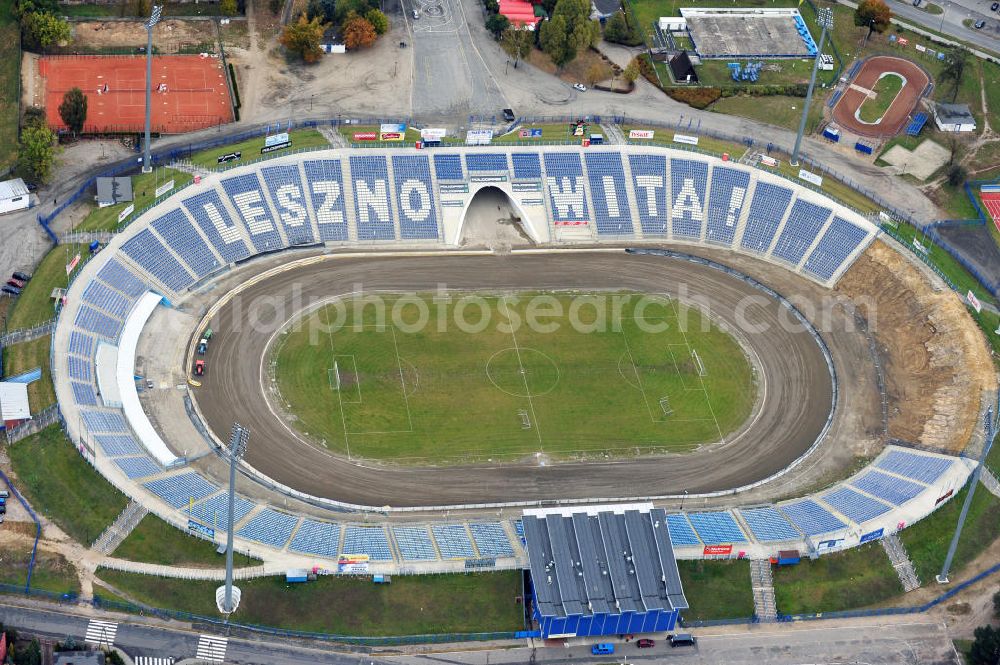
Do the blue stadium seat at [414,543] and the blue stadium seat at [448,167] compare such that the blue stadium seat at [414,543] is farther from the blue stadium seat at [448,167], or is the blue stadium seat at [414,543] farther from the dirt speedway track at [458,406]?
the blue stadium seat at [448,167]

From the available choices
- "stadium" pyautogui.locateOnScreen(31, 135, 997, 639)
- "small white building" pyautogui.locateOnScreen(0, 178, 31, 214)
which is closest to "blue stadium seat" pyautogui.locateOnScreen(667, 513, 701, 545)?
"stadium" pyautogui.locateOnScreen(31, 135, 997, 639)

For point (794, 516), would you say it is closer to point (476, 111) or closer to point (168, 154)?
point (476, 111)

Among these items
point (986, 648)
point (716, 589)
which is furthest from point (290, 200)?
point (986, 648)

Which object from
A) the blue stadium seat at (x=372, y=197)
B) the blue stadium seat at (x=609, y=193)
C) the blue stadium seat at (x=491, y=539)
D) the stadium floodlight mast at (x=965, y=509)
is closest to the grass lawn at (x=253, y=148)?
the blue stadium seat at (x=372, y=197)

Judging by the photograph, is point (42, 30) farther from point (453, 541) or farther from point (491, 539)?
point (491, 539)

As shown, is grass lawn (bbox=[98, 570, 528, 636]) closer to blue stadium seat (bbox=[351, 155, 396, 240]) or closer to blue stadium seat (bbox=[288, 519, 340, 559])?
blue stadium seat (bbox=[288, 519, 340, 559])
